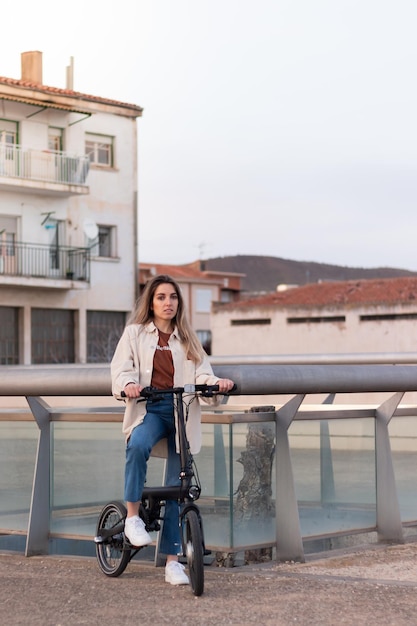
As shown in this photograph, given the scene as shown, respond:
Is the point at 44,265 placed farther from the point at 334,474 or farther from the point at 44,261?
the point at 334,474

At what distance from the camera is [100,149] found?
→ 174 ft

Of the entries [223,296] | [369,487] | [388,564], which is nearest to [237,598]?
[388,564]

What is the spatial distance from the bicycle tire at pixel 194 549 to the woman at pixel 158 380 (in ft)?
0.81

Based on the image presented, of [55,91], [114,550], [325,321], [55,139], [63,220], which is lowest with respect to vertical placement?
[114,550]

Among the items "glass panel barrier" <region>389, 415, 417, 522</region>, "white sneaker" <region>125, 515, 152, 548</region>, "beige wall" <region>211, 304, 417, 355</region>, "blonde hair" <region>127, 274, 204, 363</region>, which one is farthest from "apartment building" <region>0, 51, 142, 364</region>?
"white sneaker" <region>125, 515, 152, 548</region>

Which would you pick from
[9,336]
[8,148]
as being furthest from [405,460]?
[8,148]

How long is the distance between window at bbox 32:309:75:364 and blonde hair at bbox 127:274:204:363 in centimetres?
4429

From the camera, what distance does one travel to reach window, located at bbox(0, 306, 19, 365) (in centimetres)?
4912

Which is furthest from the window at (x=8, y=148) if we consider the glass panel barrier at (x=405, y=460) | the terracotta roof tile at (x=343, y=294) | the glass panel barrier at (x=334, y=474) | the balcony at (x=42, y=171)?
the glass panel barrier at (x=334, y=474)

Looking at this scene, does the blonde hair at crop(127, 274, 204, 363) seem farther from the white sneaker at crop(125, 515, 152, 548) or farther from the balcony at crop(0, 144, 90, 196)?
the balcony at crop(0, 144, 90, 196)

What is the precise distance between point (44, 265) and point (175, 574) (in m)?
44.6

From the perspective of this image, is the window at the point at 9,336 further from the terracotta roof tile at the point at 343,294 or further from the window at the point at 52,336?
the terracotta roof tile at the point at 343,294

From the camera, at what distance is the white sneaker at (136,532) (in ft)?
19.3

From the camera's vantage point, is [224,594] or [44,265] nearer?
[224,594]
